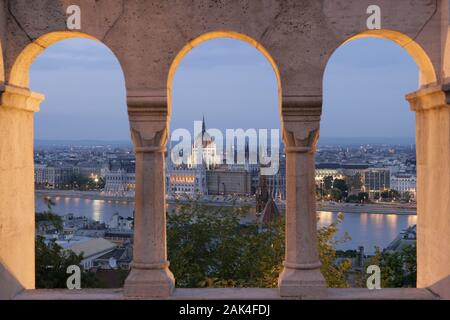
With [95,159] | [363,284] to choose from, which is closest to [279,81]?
[363,284]

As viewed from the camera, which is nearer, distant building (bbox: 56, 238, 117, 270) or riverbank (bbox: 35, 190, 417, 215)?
distant building (bbox: 56, 238, 117, 270)

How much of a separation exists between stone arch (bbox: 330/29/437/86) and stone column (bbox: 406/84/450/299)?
0.16m

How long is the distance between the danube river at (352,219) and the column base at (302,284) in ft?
99.3

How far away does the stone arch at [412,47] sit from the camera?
5742 mm

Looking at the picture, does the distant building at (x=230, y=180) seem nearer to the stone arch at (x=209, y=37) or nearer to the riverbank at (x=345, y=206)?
the riverbank at (x=345, y=206)

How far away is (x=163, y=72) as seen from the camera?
579 cm

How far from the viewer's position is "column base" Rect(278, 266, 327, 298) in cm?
575

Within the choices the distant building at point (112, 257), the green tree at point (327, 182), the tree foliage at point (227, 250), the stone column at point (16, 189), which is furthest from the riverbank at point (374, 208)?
the stone column at point (16, 189)

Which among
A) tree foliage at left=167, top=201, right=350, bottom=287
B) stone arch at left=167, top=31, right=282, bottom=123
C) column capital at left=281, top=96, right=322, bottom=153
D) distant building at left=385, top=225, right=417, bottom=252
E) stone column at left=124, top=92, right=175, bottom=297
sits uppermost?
stone arch at left=167, top=31, right=282, bottom=123

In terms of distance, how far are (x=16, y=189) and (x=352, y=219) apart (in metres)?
56.6

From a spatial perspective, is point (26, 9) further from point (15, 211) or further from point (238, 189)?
point (238, 189)

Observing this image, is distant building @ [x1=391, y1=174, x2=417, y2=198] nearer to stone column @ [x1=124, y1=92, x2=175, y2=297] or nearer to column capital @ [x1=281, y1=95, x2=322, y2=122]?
column capital @ [x1=281, y1=95, x2=322, y2=122]

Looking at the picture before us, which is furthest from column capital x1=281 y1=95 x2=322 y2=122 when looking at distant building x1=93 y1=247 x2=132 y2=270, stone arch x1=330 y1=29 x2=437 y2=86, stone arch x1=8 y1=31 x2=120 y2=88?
distant building x1=93 y1=247 x2=132 y2=270
